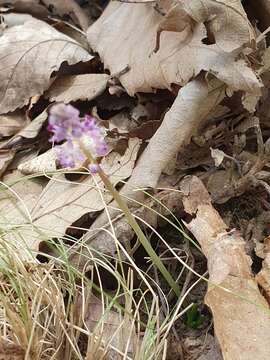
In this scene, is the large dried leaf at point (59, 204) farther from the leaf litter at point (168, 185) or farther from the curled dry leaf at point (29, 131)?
the curled dry leaf at point (29, 131)

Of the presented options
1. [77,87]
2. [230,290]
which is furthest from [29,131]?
[230,290]

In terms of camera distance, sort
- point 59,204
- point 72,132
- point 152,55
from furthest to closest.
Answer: point 152,55
point 59,204
point 72,132

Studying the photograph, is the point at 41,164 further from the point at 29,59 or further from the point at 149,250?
the point at 149,250

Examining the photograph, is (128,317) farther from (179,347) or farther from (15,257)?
(15,257)

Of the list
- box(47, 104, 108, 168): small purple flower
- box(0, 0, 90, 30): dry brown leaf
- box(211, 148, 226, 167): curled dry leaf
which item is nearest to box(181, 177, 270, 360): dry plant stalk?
box(211, 148, 226, 167): curled dry leaf

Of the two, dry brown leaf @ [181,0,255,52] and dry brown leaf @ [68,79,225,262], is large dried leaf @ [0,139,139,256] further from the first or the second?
dry brown leaf @ [181,0,255,52]

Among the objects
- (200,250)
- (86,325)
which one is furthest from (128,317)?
(200,250)

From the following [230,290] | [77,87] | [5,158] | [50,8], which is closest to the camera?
[230,290]
